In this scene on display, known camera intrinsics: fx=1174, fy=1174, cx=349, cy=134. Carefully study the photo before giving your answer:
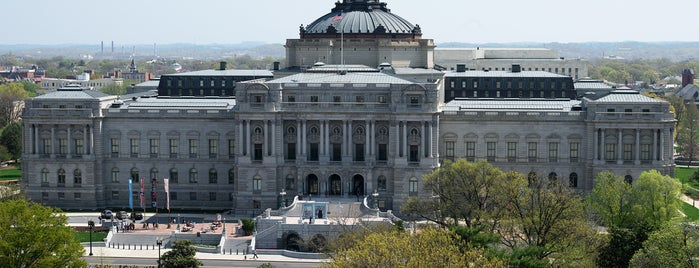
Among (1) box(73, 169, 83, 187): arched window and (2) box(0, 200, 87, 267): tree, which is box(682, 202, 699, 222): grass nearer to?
(1) box(73, 169, 83, 187): arched window

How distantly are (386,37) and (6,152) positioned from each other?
68.6 meters

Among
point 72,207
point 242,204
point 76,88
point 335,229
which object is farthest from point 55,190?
point 335,229

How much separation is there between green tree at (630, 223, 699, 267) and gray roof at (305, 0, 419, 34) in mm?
75964

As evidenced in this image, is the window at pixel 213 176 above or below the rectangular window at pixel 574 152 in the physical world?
below

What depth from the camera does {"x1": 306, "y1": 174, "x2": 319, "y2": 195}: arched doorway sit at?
448ft

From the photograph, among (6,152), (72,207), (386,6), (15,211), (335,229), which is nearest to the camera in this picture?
(15,211)

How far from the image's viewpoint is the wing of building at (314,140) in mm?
134250

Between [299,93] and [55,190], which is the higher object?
[299,93]

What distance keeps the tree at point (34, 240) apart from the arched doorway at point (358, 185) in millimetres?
45799

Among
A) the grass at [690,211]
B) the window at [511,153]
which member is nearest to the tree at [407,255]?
the window at [511,153]

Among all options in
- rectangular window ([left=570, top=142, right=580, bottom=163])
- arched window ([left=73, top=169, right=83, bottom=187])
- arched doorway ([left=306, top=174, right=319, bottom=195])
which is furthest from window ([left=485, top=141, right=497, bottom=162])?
arched window ([left=73, top=169, right=83, bottom=187])

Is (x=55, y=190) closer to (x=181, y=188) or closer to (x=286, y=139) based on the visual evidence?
(x=181, y=188)

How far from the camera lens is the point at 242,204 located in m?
136

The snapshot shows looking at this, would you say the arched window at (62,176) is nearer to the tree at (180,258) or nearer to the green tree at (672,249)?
the tree at (180,258)
